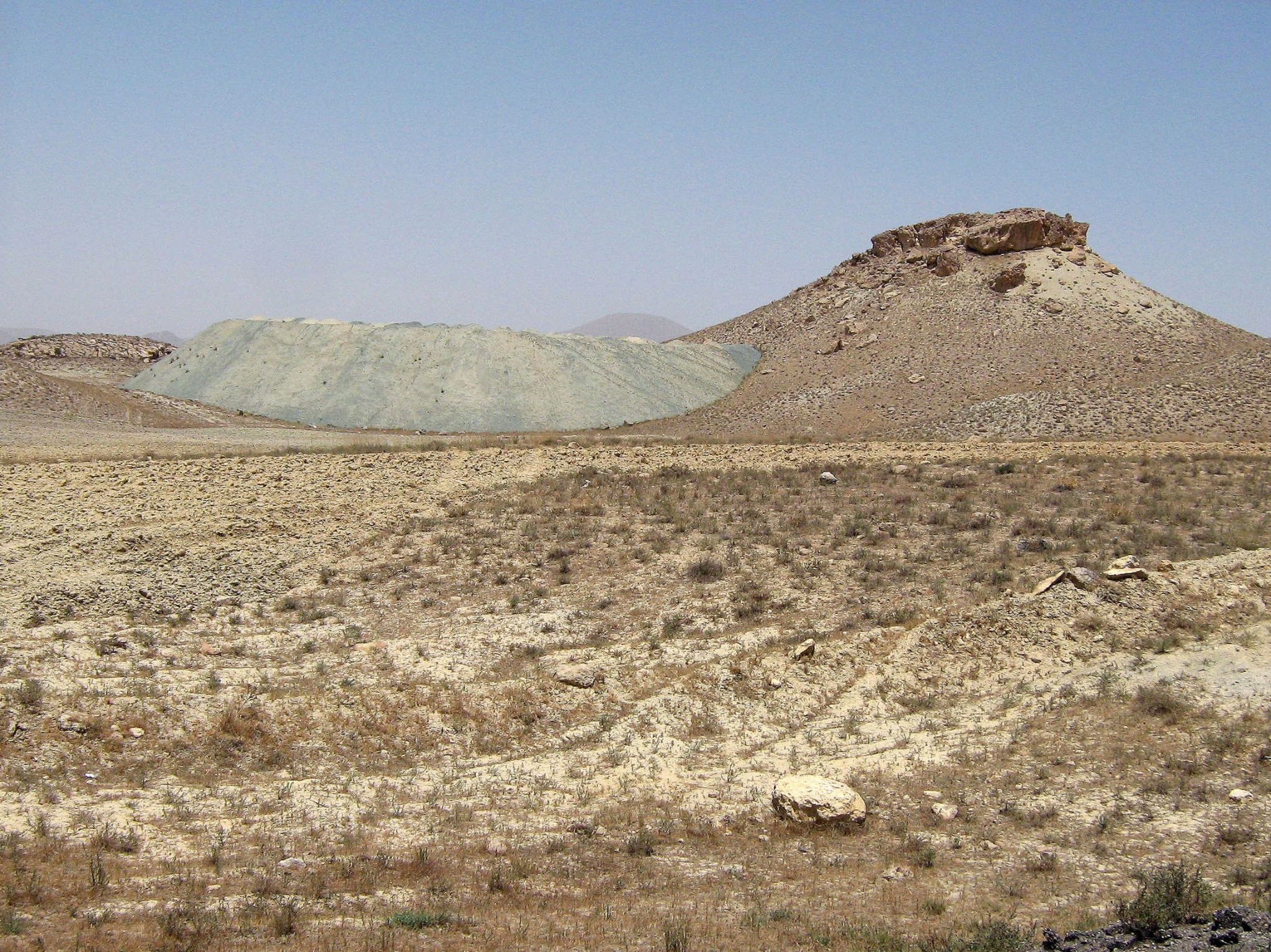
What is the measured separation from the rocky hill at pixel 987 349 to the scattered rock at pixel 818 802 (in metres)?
29.6

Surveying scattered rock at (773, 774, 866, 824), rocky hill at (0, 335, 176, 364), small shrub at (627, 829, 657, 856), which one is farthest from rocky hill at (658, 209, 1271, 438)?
rocky hill at (0, 335, 176, 364)

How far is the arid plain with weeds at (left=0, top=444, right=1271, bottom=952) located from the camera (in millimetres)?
6828

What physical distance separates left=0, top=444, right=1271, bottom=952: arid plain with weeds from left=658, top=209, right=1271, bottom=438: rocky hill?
18.8m

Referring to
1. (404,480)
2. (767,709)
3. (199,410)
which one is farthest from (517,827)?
(199,410)

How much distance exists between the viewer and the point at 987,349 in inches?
1795

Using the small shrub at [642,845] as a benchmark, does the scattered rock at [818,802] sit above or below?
above

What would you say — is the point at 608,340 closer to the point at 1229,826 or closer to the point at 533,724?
the point at 533,724

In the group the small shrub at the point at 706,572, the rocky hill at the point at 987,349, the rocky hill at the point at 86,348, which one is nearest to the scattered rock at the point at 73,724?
the small shrub at the point at 706,572

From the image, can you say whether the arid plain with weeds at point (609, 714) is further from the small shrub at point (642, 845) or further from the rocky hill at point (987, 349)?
the rocky hill at point (987, 349)

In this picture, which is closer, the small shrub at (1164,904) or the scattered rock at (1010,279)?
the small shrub at (1164,904)

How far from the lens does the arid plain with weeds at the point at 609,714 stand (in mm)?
6828

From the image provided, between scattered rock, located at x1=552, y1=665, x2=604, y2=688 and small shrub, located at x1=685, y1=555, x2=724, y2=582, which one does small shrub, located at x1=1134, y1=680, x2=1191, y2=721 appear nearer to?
scattered rock, located at x1=552, y1=665, x2=604, y2=688

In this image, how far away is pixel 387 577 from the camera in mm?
15227

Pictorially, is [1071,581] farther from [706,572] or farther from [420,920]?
[420,920]
